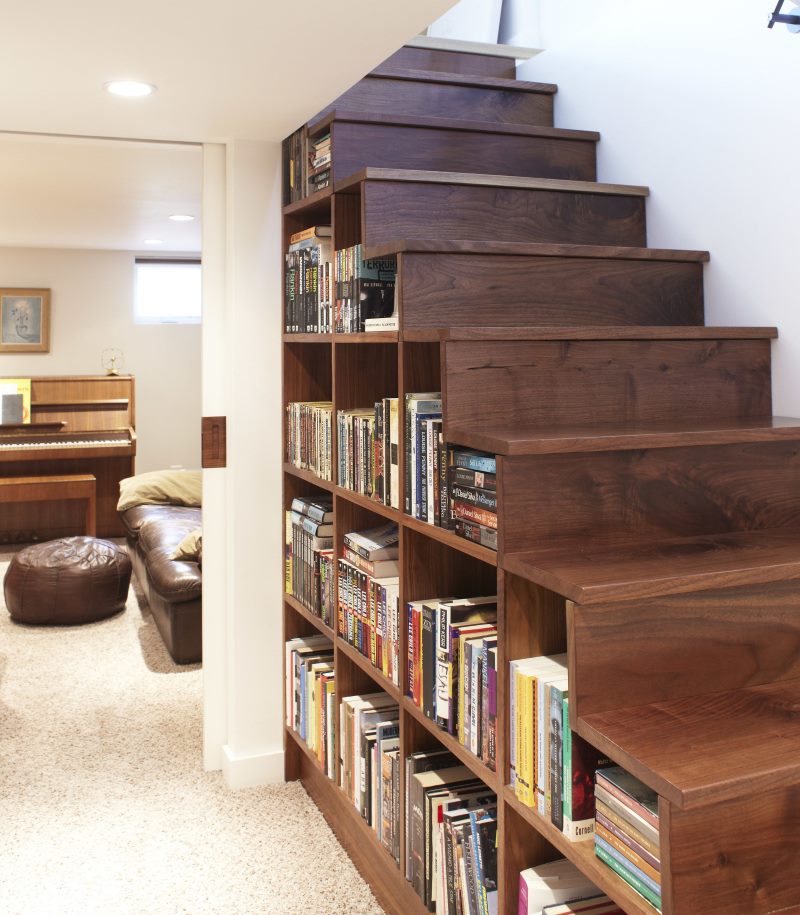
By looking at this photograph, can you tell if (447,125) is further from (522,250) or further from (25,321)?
(25,321)

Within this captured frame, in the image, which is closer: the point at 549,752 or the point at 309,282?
the point at 549,752

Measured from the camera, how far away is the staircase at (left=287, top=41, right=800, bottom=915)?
1.23 meters

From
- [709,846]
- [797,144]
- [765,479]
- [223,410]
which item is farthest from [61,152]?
[709,846]

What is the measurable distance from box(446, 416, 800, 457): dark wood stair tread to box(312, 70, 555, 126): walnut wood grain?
1.35 meters

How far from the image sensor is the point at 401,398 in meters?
1.97

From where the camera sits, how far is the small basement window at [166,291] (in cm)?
742

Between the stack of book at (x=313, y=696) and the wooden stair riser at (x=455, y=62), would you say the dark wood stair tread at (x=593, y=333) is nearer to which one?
the stack of book at (x=313, y=696)

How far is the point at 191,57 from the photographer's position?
6.69 feet

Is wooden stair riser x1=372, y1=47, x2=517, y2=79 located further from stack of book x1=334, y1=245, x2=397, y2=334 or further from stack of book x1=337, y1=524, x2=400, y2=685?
stack of book x1=337, y1=524, x2=400, y2=685

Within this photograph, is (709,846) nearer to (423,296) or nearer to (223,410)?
(423,296)

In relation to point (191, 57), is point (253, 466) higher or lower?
lower

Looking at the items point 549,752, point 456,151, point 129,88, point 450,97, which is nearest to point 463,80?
point 450,97

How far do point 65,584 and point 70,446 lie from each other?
2.15m

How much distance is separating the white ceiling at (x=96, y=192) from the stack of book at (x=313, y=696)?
153 centimetres
